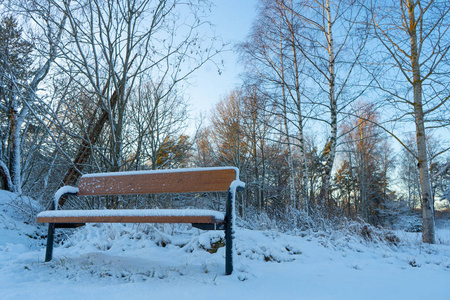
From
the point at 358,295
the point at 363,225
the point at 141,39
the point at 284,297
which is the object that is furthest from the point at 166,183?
the point at 363,225

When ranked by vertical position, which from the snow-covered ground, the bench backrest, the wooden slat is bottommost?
the snow-covered ground

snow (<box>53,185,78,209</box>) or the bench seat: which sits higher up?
snow (<box>53,185,78,209</box>)

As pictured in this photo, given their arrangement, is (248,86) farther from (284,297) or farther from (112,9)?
(284,297)

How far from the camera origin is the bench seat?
6.35 ft

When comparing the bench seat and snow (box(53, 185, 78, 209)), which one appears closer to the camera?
the bench seat

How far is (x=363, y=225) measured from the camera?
462 cm

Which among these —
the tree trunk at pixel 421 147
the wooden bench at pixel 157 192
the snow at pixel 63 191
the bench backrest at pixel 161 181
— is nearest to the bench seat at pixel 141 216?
the wooden bench at pixel 157 192

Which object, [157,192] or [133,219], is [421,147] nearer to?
[157,192]

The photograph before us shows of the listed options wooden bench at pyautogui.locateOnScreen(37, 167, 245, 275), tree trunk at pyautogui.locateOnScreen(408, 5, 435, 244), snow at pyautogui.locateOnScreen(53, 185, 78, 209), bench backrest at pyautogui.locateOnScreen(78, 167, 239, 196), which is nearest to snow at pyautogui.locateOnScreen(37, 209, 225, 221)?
wooden bench at pyautogui.locateOnScreen(37, 167, 245, 275)

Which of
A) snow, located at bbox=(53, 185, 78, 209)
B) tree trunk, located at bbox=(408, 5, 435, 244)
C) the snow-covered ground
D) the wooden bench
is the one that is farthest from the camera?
tree trunk, located at bbox=(408, 5, 435, 244)

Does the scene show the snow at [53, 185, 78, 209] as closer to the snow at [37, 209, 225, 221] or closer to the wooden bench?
the wooden bench

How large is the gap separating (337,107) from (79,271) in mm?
8246

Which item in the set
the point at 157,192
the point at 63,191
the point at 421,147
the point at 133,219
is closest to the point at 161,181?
the point at 157,192

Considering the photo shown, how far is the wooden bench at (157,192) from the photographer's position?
2027 millimetres
